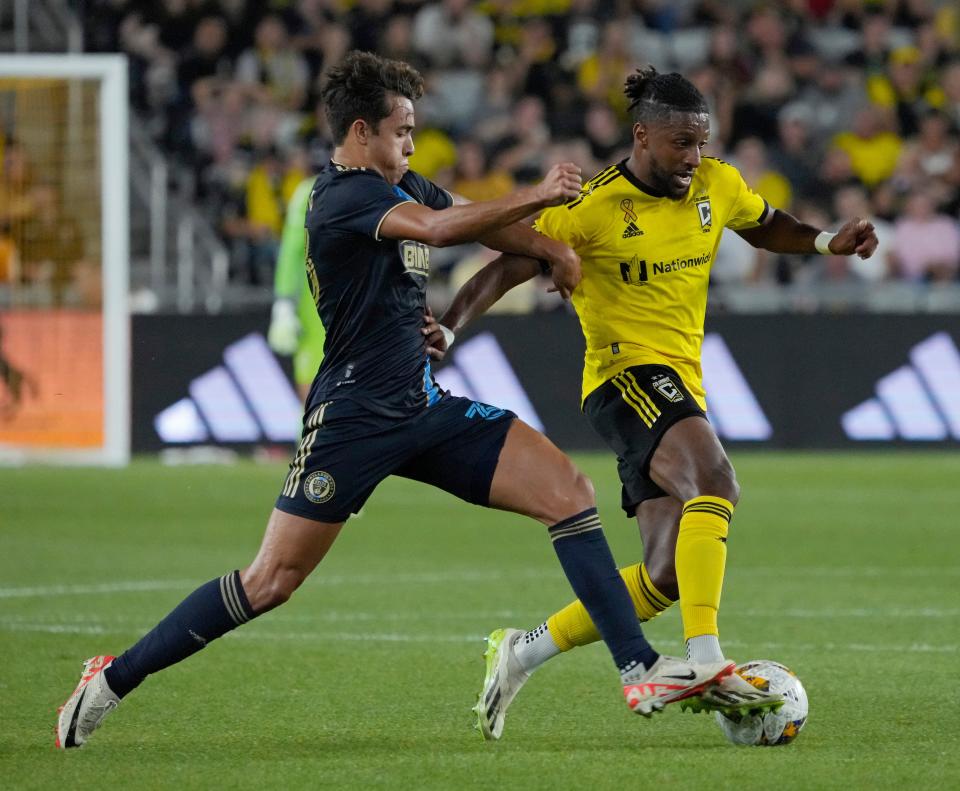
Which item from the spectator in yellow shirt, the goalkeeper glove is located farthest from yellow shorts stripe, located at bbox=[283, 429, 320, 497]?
the spectator in yellow shirt

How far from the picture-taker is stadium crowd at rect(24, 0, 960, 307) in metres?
18.8

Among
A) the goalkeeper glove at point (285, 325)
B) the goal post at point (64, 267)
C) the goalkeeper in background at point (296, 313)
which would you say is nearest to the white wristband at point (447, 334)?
the goalkeeper in background at point (296, 313)

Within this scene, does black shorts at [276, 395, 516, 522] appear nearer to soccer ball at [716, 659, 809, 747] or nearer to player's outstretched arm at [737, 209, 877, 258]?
soccer ball at [716, 659, 809, 747]

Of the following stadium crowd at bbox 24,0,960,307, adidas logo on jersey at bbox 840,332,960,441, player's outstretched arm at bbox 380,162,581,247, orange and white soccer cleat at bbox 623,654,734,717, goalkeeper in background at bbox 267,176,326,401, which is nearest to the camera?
player's outstretched arm at bbox 380,162,581,247

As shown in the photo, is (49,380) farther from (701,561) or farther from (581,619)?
(701,561)

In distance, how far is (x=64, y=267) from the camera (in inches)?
614

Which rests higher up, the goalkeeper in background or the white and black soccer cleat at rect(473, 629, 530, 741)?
the white and black soccer cleat at rect(473, 629, 530, 741)

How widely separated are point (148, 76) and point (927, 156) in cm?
838

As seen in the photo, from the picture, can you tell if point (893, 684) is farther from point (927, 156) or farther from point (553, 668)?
point (927, 156)

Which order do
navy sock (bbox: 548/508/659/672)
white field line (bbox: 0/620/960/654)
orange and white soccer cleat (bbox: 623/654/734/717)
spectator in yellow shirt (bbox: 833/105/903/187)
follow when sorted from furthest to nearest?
spectator in yellow shirt (bbox: 833/105/903/187) → white field line (bbox: 0/620/960/654) → navy sock (bbox: 548/508/659/672) → orange and white soccer cleat (bbox: 623/654/734/717)

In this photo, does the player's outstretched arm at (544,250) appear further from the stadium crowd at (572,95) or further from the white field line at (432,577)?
the stadium crowd at (572,95)

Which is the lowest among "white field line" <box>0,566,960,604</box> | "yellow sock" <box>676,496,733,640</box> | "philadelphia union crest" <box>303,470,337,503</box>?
"white field line" <box>0,566,960,604</box>

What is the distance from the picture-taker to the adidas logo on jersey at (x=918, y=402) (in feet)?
55.4

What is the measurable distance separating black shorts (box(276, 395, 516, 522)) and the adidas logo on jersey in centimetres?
1184
